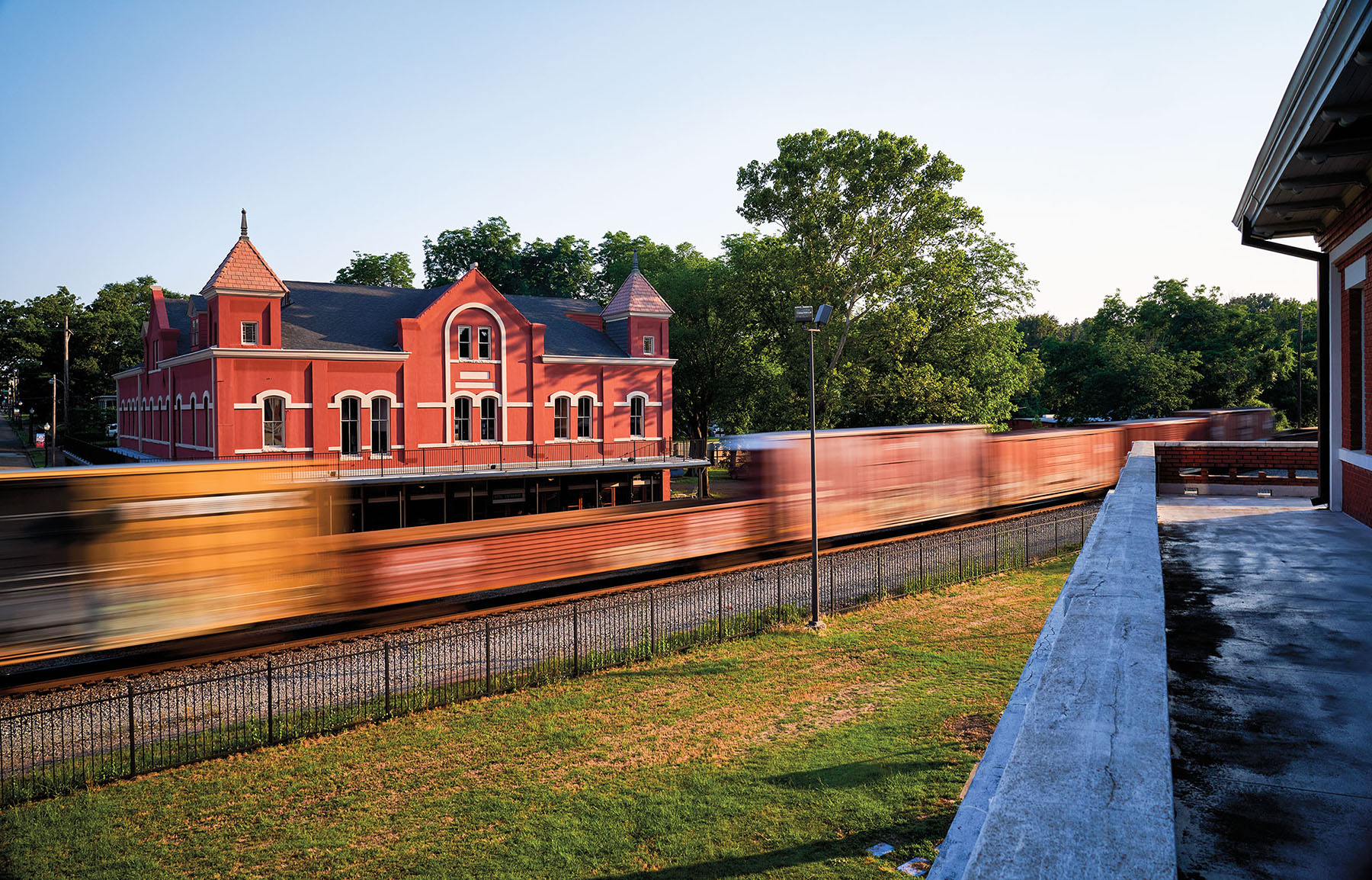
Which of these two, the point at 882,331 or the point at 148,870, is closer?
the point at 148,870

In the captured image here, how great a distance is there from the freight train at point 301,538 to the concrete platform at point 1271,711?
14.8m

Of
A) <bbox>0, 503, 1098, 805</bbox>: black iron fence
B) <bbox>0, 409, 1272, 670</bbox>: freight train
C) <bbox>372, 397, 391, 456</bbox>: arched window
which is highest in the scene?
<bbox>372, 397, 391, 456</bbox>: arched window

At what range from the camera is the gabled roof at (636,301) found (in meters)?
45.1

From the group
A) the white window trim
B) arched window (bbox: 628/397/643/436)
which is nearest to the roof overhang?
the white window trim

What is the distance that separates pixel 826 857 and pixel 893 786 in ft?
7.79

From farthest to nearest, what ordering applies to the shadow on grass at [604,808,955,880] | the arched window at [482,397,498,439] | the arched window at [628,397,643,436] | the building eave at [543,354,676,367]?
the arched window at [628,397,643,436] → the building eave at [543,354,676,367] → the arched window at [482,397,498,439] → the shadow on grass at [604,808,955,880]

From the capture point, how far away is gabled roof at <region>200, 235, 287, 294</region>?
3353 cm

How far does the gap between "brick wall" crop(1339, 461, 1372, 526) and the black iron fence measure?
12558 mm

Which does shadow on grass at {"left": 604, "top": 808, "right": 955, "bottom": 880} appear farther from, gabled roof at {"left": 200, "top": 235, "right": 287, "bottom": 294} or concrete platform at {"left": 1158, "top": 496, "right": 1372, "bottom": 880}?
gabled roof at {"left": 200, "top": 235, "right": 287, "bottom": 294}

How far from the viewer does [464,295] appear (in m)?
38.9

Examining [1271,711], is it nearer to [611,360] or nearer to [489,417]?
[489,417]

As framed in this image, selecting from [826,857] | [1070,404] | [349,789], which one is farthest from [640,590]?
[1070,404]

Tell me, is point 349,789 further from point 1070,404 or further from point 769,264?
point 1070,404

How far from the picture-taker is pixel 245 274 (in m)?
34.0
